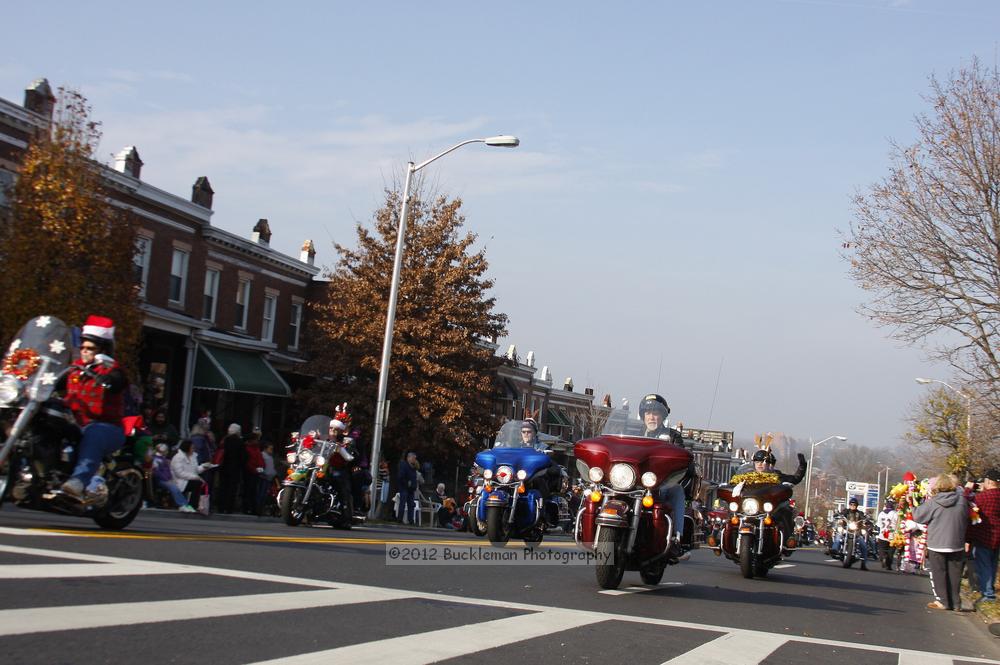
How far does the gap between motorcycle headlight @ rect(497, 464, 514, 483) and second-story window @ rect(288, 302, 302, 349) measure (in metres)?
28.3

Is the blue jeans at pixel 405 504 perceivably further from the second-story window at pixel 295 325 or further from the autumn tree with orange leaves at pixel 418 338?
the second-story window at pixel 295 325

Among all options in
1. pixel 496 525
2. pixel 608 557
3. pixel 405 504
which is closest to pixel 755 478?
pixel 496 525

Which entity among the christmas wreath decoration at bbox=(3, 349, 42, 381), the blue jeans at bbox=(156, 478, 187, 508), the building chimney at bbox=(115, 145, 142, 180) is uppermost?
the building chimney at bbox=(115, 145, 142, 180)

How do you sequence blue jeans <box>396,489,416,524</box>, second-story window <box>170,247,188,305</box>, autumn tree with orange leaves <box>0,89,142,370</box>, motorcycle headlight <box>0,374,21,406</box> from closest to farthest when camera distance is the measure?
motorcycle headlight <box>0,374,21,406</box> < autumn tree with orange leaves <box>0,89,142,370</box> < blue jeans <box>396,489,416,524</box> < second-story window <box>170,247,188,305</box>

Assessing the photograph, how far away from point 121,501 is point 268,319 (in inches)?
1203

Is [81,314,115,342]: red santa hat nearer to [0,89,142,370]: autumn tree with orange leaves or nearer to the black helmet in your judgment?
the black helmet

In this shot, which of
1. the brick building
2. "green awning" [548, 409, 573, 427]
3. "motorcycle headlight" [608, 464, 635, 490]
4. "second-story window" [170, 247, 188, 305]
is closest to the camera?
"motorcycle headlight" [608, 464, 635, 490]

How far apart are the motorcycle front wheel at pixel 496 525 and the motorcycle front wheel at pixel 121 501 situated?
4.84 meters

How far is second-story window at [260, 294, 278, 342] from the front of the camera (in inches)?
1593

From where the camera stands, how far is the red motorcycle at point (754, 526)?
14.4 m

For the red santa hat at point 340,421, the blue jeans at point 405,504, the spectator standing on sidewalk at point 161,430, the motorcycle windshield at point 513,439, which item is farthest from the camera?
the blue jeans at point 405,504

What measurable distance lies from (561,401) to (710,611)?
6441 cm

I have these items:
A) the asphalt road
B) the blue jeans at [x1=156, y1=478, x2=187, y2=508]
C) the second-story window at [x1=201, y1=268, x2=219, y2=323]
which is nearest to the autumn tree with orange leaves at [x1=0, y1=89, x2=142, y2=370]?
the blue jeans at [x1=156, y1=478, x2=187, y2=508]

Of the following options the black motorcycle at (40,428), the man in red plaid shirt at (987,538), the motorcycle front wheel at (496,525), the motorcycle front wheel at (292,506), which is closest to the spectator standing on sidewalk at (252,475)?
the motorcycle front wheel at (292,506)
